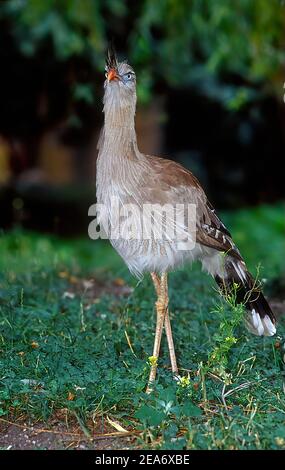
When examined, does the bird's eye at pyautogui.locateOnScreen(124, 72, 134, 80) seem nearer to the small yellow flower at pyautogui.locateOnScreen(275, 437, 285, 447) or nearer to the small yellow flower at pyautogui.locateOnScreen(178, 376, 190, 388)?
the small yellow flower at pyautogui.locateOnScreen(178, 376, 190, 388)

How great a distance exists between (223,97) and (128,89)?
5567 mm

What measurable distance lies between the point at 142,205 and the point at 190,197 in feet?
1.08

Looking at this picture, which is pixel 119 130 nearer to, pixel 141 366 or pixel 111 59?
pixel 111 59

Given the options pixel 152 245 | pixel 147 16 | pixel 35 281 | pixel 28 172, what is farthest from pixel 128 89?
pixel 28 172

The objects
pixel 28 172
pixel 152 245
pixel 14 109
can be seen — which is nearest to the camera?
pixel 152 245

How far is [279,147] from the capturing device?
994cm

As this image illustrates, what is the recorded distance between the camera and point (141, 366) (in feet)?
13.0

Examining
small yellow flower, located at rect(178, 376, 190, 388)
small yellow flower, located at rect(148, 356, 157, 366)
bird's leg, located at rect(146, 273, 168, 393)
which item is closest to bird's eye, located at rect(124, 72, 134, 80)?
bird's leg, located at rect(146, 273, 168, 393)

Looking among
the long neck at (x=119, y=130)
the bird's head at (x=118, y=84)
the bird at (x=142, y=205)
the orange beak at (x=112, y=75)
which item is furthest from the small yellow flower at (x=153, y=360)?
the orange beak at (x=112, y=75)

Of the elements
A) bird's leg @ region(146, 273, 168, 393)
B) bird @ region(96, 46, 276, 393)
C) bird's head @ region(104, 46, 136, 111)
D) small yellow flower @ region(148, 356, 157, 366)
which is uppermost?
bird's head @ region(104, 46, 136, 111)

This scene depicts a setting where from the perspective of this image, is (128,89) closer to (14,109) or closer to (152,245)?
(152,245)

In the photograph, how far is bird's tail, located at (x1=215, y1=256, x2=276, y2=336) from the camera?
4.16 metres

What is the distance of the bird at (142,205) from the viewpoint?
3.91 metres

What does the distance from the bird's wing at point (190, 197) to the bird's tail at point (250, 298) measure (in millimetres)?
87
